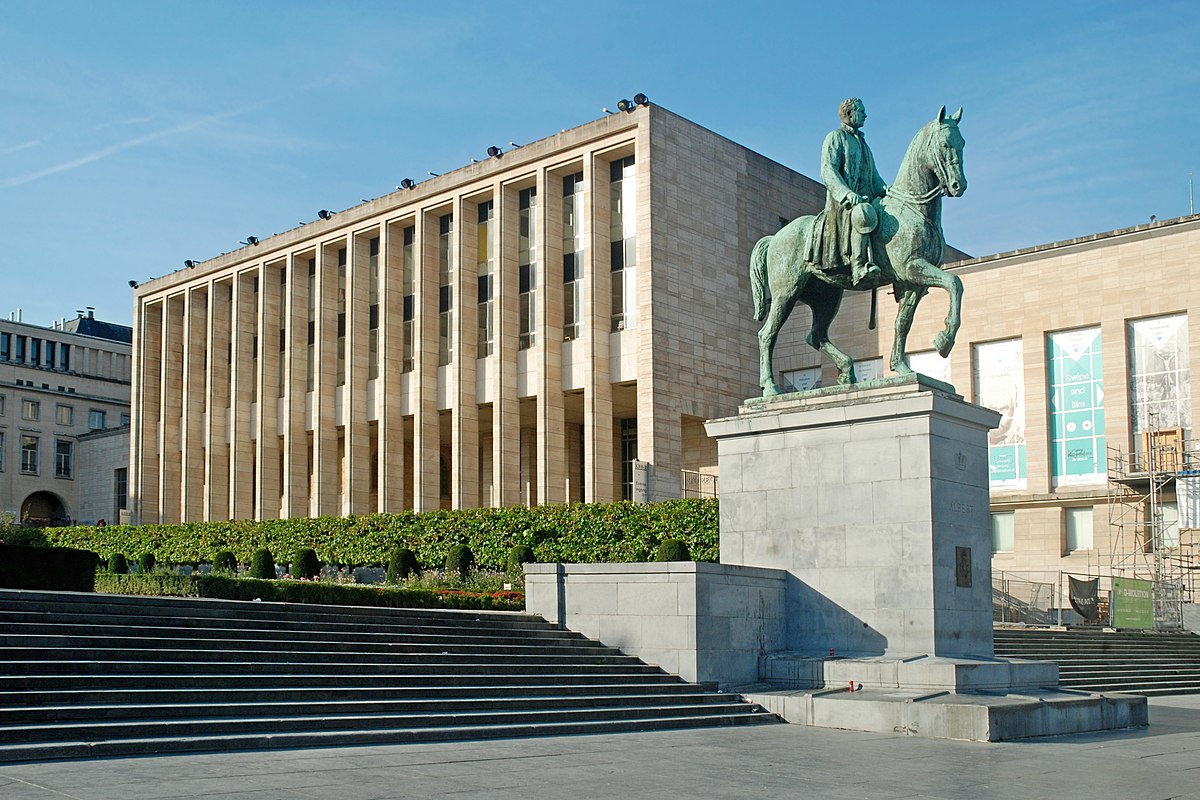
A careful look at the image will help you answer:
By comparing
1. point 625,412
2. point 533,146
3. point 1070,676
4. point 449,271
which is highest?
point 533,146

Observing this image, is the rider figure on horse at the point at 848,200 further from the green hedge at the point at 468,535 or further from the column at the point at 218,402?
the column at the point at 218,402

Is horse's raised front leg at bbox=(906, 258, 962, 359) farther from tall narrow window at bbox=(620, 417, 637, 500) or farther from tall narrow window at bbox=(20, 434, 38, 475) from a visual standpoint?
tall narrow window at bbox=(20, 434, 38, 475)

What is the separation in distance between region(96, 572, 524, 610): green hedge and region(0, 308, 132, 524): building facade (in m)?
55.5

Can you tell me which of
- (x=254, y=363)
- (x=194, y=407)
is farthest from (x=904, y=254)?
(x=194, y=407)

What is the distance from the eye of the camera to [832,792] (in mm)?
11445

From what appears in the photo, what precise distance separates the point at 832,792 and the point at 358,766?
440 cm

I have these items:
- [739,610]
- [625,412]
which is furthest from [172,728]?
[625,412]

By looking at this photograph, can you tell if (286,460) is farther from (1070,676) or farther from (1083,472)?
(1070,676)

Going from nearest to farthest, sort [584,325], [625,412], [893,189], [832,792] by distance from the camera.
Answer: [832,792], [893,189], [584,325], [625,412]

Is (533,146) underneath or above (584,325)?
above

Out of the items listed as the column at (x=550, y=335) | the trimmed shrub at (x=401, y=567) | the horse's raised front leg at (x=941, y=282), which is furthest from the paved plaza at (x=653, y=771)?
the column at (x=550, y=335)

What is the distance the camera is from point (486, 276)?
5334 cm

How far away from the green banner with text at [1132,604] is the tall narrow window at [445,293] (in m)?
28.7

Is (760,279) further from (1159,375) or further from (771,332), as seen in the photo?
(1159,375)
